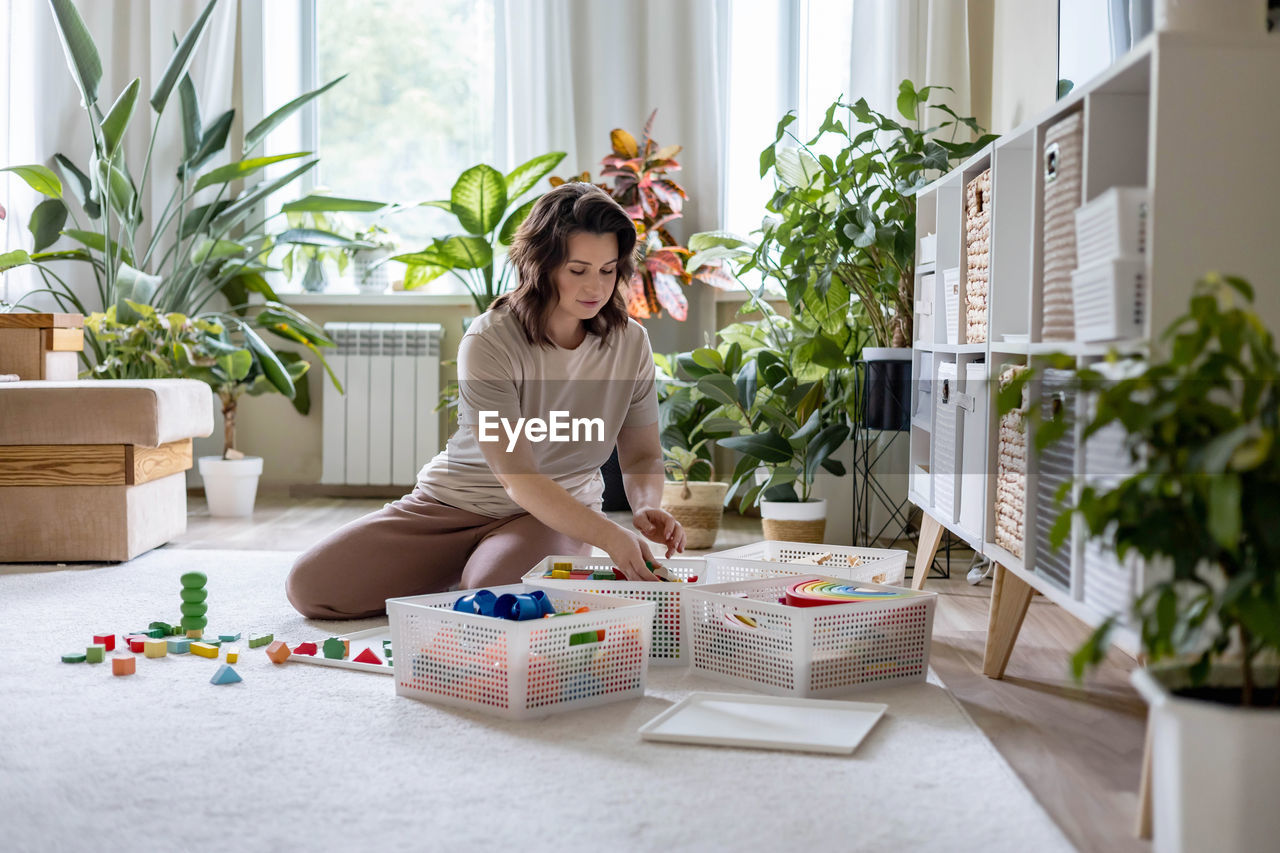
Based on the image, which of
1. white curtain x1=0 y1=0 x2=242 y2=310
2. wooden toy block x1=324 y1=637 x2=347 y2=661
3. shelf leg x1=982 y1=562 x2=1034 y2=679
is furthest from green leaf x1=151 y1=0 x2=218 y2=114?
shelf leg x1=982 y1=562 x2=1034 y2=679

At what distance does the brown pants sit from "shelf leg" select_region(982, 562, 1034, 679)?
2.74 feet

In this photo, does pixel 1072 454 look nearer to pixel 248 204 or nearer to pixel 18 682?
pixel 18 682

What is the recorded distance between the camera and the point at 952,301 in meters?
2.27

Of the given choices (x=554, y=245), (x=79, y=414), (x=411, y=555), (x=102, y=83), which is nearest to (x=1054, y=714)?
(x=554, y=245)

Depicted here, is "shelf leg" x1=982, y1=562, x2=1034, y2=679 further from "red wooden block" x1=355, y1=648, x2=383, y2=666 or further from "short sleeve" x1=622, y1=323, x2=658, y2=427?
"red wooden block" x1=355, y1=648, x2=383, y2=666

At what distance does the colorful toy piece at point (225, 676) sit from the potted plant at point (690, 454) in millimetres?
1462

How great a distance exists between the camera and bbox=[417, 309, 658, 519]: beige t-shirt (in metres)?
2.10

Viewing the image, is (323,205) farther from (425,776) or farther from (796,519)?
(425,776)

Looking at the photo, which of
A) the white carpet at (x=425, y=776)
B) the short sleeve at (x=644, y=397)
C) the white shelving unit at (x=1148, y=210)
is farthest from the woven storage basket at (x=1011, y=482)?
the short sleeve at (x=644, y=397)

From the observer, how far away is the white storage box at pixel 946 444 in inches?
83.5

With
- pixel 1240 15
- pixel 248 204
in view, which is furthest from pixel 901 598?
pixel 248 204

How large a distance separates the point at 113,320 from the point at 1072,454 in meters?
2.83

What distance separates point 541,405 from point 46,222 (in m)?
2.39

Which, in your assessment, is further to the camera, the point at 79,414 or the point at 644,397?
the point at 79,414
